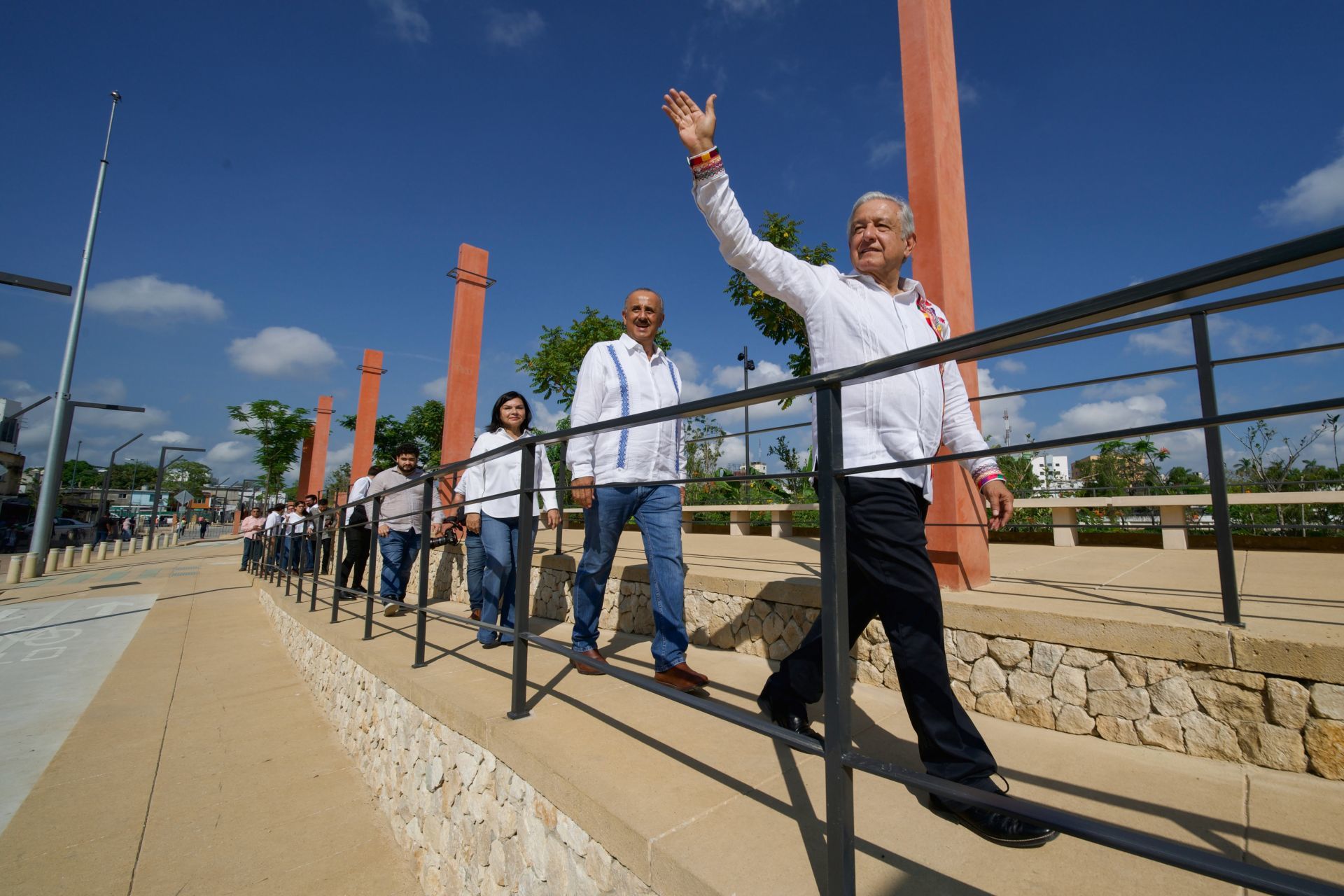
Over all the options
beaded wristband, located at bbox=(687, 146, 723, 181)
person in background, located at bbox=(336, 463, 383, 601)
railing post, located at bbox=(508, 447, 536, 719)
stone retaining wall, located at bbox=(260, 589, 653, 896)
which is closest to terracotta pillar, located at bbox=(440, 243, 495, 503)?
person in background, located at bbox=(336, 463, 383, 601)

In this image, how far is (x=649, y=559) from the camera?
2.66m

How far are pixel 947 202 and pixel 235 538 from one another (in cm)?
4199

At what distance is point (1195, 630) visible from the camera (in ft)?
5.91

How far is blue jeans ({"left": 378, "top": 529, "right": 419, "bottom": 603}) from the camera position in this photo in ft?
18.6

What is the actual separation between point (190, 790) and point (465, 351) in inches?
212

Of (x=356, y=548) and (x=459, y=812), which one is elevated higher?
(x=356, y=548)

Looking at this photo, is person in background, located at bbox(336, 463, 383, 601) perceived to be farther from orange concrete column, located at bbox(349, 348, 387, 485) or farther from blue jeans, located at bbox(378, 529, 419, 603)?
orange concrete column, located at bbox(349, 348, 387, 485)

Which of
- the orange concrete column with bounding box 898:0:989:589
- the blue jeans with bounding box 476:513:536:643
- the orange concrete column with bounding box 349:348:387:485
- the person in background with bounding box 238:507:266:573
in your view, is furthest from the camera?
the person in background with bounding box 238:507:266:573

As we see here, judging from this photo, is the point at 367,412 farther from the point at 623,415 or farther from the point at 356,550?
the point at 623,415

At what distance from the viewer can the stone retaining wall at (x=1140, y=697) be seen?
166cm

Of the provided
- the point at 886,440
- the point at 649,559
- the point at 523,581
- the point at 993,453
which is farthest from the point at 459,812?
the point at 993,453

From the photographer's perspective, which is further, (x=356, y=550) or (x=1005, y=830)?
(x=356, y=550)

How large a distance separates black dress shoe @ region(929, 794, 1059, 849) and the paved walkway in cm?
266

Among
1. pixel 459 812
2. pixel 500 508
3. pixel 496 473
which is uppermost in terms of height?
pixel 496 473
